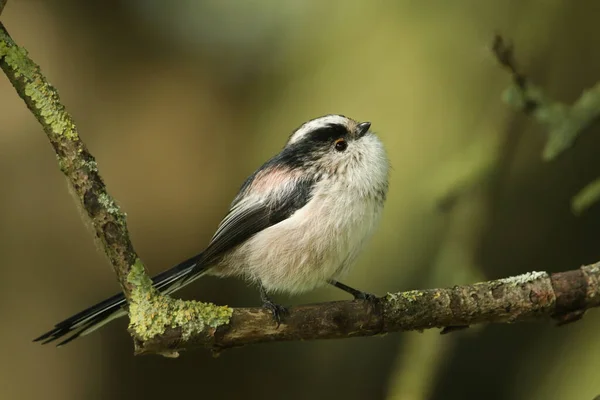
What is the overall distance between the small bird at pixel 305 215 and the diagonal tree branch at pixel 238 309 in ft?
0.97

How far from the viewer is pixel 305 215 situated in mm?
2803

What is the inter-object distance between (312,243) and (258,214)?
0.96 ft

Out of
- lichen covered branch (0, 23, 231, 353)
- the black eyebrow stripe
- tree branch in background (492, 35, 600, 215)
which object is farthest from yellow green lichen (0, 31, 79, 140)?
tree branch in background (492, 35, 600, 215)

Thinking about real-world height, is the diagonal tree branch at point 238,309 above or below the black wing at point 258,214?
below

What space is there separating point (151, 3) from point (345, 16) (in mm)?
1264

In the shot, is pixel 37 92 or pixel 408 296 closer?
pixel 37 92

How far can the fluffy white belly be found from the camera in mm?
2764

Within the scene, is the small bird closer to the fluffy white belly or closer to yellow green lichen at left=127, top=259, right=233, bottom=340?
the fluffy white belly

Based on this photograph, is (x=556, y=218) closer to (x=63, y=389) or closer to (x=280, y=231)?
(x=280, y=231)

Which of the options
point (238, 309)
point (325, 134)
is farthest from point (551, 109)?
point (238, 309)

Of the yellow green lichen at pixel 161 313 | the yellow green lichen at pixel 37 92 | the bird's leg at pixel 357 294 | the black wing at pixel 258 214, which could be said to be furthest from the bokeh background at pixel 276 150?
A: the yellow green lichen at pixel 37 92

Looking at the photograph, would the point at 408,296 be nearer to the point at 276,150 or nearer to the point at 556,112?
the point at 556,112

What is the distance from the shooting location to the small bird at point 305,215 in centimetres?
278

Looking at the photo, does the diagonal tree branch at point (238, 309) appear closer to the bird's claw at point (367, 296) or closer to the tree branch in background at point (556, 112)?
the bird's claw at point (367, 296)
